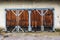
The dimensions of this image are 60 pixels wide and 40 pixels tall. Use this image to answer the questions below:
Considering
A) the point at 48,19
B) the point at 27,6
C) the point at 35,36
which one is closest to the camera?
the point at 35,36

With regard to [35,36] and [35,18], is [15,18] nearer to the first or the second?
[35,18]

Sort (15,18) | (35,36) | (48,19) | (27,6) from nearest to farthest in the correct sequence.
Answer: (35,36)
(48,19)
(15,18)
(27,6)

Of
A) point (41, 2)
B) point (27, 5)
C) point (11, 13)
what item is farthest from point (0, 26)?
point (41, 2)

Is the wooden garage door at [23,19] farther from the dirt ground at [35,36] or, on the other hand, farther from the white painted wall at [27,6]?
the dirt ground at [35,36]

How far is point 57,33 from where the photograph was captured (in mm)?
15078

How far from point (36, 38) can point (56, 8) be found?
12.6 ft

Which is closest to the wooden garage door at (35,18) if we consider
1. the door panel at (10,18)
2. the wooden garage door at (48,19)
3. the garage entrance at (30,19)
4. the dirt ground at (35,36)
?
the garage entrance at (30,19)

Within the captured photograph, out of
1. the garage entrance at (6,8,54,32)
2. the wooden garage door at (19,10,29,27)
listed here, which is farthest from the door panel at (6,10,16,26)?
the wooden garage door at (19,10,29,27)

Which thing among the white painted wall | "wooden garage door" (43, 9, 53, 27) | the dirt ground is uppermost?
the white painted wall

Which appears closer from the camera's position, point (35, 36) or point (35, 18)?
point (35, 36)

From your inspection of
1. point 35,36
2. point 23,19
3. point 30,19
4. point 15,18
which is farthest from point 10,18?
point 35,36

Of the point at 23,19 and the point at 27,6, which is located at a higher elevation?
the point at 27,6

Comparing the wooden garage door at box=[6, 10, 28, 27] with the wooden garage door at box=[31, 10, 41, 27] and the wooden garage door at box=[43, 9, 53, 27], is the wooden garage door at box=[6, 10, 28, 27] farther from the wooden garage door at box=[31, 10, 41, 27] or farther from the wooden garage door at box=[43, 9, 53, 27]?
the wooden garage door at box=[43, 9, 53, 27]

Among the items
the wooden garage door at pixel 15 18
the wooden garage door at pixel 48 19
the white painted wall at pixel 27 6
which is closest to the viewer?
the wooden garage door at pixel 48 19
